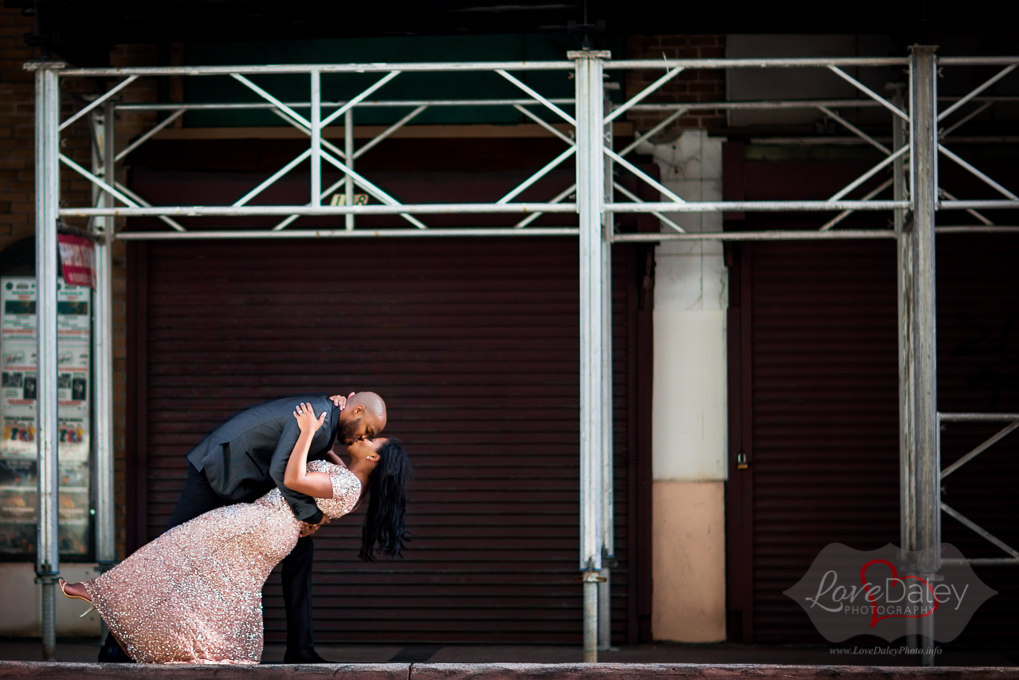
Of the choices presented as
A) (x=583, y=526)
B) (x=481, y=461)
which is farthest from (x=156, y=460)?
(x=583, y=526)

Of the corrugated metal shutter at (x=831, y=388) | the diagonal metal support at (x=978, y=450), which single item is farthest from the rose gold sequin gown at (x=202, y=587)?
the corrugated metal shutter at (x=831, y=388)

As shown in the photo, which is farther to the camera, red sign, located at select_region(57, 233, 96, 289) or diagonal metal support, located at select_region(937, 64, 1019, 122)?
red sign, located at select_region(57, 233, 96, 289)

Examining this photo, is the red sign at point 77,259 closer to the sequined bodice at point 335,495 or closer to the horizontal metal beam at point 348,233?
the horizontal metal beam at point 348,233

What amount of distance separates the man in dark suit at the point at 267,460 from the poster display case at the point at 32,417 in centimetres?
229

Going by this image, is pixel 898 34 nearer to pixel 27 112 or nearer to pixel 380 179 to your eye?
pixel 380 179

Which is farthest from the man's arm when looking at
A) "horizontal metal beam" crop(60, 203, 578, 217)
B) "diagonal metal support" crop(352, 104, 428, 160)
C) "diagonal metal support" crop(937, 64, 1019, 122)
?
"diagonal metal support" crop(937, 64, 1019, 122)

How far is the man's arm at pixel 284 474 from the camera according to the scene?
4.77m

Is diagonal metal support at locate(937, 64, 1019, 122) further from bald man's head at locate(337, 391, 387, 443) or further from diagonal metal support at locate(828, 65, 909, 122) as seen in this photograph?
bald man's head at locate(337, 391, 387, 443)

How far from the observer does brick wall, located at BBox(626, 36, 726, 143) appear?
286 inches

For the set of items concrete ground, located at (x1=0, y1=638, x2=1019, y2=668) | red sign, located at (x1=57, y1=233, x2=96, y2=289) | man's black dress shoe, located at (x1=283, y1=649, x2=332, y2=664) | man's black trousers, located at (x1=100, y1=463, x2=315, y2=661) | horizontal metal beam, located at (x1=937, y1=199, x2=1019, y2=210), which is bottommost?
concrete ground, located at (x1=0, y1=638, x2=1019, y2=668)

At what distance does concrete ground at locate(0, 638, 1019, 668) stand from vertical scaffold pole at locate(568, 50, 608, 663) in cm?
153

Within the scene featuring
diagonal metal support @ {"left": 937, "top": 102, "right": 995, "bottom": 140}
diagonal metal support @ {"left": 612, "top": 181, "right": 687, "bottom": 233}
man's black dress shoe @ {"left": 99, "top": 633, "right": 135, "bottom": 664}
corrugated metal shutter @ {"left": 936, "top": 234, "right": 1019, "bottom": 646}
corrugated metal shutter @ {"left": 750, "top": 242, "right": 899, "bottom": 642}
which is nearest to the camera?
man's black dress shoe @ {"left": 99, "top": 633, "right": 135, "bottom": 664}

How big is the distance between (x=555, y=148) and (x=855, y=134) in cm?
222

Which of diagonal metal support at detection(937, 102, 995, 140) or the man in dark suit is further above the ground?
diagonal metal support at detection(937, 102, 995, 140)
